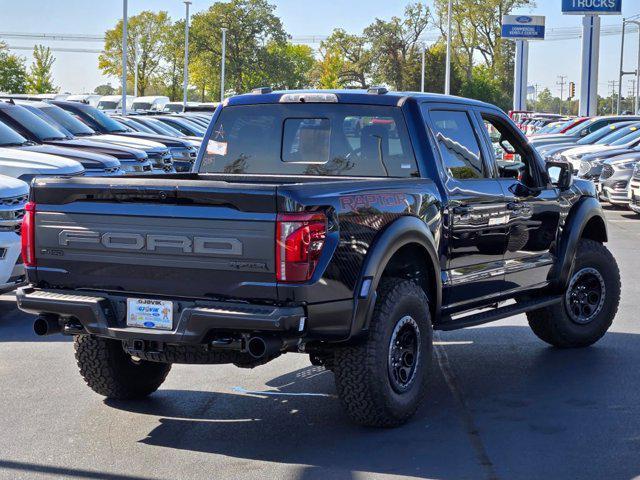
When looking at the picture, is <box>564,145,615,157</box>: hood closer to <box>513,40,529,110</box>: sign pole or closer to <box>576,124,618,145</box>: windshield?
<box>576,124,618,145</box>: windshield

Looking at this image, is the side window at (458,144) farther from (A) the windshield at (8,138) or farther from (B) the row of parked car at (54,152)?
(A) the windshield at (8,138)

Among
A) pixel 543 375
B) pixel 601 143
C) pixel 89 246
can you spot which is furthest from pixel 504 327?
pixel 601 143

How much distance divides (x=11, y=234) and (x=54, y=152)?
16.0 feet

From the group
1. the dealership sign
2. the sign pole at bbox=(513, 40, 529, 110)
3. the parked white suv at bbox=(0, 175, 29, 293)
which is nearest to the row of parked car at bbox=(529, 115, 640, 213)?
the parked white suv at bbox=(0, 175, 29, 293)

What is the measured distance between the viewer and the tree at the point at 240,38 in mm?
95812

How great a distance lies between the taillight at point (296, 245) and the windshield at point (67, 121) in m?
14.2

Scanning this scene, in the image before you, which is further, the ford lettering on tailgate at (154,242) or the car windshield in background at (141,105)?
the car windshield in background at (141,105)

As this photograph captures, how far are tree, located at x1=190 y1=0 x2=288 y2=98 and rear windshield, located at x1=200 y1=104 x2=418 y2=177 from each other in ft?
294

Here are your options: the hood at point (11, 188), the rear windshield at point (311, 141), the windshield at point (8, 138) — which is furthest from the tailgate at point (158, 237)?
the windshield at point (8, 138)

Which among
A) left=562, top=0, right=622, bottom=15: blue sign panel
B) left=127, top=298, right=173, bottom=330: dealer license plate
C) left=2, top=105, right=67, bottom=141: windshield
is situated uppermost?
left=562, top=0, right=622, bottom=15: blue sign panel

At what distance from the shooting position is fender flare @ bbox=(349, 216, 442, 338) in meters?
6.07

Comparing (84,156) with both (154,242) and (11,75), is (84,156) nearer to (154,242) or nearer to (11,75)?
(154,242)

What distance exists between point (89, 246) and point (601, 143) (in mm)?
22943

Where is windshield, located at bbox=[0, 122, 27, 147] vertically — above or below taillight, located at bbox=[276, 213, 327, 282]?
above
